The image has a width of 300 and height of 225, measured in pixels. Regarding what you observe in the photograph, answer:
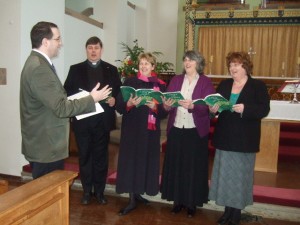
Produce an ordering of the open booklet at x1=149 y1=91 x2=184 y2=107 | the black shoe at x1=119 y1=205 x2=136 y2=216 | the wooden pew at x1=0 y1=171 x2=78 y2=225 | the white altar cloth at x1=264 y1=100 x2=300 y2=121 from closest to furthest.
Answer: the wooden pew at x1=0 y1=171 x2=78 y2=225 < the open booklet at x1=149 y1=91 x2=184 y2=107 < the black shoe at x1=119 y1=205 x2=136 y2=216 < the white altar cloth at x1=264 y1=100 x2=300 y2=121

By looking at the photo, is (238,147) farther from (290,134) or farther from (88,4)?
(88,4)

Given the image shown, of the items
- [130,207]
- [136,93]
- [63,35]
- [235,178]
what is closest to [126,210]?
[130,207]

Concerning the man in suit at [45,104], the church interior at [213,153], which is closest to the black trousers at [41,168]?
the man in suit at [45,104]

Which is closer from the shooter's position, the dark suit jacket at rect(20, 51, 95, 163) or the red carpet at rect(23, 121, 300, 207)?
the dark suit jacket at rect(20, 51, 95, 163)

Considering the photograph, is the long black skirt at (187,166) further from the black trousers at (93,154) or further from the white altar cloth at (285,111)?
the white altar cloth at (285,111)

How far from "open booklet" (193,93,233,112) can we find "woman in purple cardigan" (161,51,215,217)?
27 centimetres

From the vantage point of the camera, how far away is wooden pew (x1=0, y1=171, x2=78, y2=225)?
1.34 meters

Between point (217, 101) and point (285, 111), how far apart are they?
1.92 metres

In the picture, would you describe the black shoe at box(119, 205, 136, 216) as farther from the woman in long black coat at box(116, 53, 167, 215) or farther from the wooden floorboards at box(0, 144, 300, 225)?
the woman in long black coat at box(116, 53, 167, 215)

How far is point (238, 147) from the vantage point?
265cm

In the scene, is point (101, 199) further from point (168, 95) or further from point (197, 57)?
point (197, 57)

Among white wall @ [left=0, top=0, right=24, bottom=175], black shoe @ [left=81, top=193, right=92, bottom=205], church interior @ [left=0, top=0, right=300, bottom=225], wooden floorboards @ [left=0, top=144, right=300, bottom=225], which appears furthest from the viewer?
white wall @ [left=0, top=0, right=24, bottom=175]

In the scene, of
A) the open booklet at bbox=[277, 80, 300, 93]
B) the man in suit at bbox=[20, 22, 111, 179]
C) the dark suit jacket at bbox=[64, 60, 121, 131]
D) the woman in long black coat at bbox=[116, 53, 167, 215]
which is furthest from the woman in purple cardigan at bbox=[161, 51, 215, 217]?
the open booklet at bbox=[277, 80, 300, 93]

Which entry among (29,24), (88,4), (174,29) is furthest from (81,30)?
(174,29)
